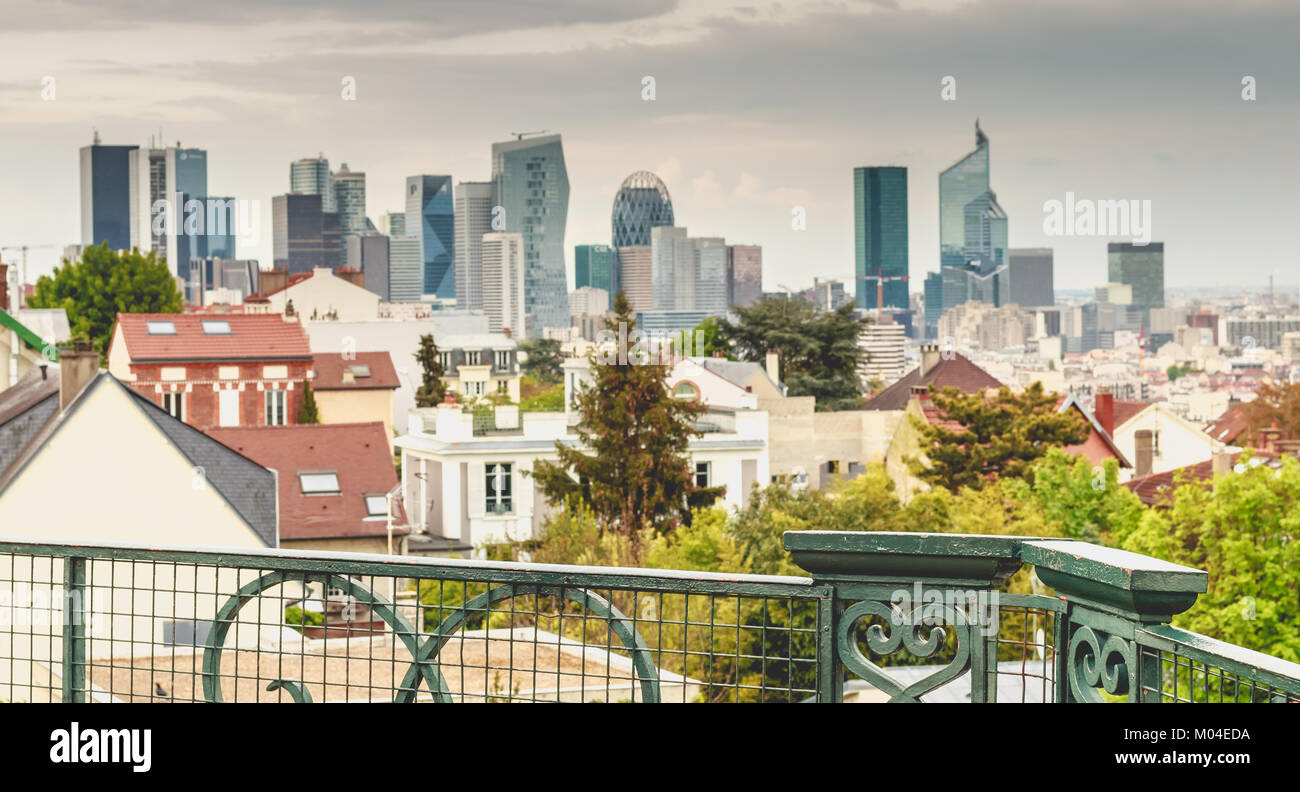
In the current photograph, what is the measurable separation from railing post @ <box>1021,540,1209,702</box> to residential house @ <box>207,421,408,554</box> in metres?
39.4

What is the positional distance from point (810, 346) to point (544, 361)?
5738 centimetres

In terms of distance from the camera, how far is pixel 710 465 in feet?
187

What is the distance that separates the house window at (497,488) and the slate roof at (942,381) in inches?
1248

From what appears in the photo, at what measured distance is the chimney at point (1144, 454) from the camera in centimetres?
6556

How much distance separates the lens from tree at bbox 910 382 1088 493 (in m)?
53.3

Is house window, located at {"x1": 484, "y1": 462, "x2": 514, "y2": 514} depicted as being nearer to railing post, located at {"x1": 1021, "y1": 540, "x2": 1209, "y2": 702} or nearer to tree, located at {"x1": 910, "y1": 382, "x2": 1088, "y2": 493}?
tree, located at {"x1": 910, "y1": 382, "x2": 1088, "y2": 493}

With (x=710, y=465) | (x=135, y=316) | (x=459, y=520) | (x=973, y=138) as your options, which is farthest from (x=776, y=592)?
(x=973, y=138)

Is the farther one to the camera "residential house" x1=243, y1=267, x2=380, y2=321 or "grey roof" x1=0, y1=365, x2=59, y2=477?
"residential house" x1=243, y1=267, x2=380, y2=321

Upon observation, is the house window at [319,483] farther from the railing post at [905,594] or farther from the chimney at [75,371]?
the railing post at [905,594]

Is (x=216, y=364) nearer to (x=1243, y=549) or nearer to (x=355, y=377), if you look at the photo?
(x=355, y=377)

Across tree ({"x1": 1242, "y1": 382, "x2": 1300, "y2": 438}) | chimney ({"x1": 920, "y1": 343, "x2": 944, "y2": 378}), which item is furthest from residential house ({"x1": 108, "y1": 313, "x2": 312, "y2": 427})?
tree ({"x1": 1242, "y1": 382, "x2": 1300, "y2": 438})

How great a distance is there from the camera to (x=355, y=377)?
75312mm

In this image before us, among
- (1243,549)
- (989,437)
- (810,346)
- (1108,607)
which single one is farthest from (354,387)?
(1108,607)

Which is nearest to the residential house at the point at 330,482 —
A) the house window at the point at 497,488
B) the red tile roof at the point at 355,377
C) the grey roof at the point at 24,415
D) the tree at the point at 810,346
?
the house window at the point at 497,488
